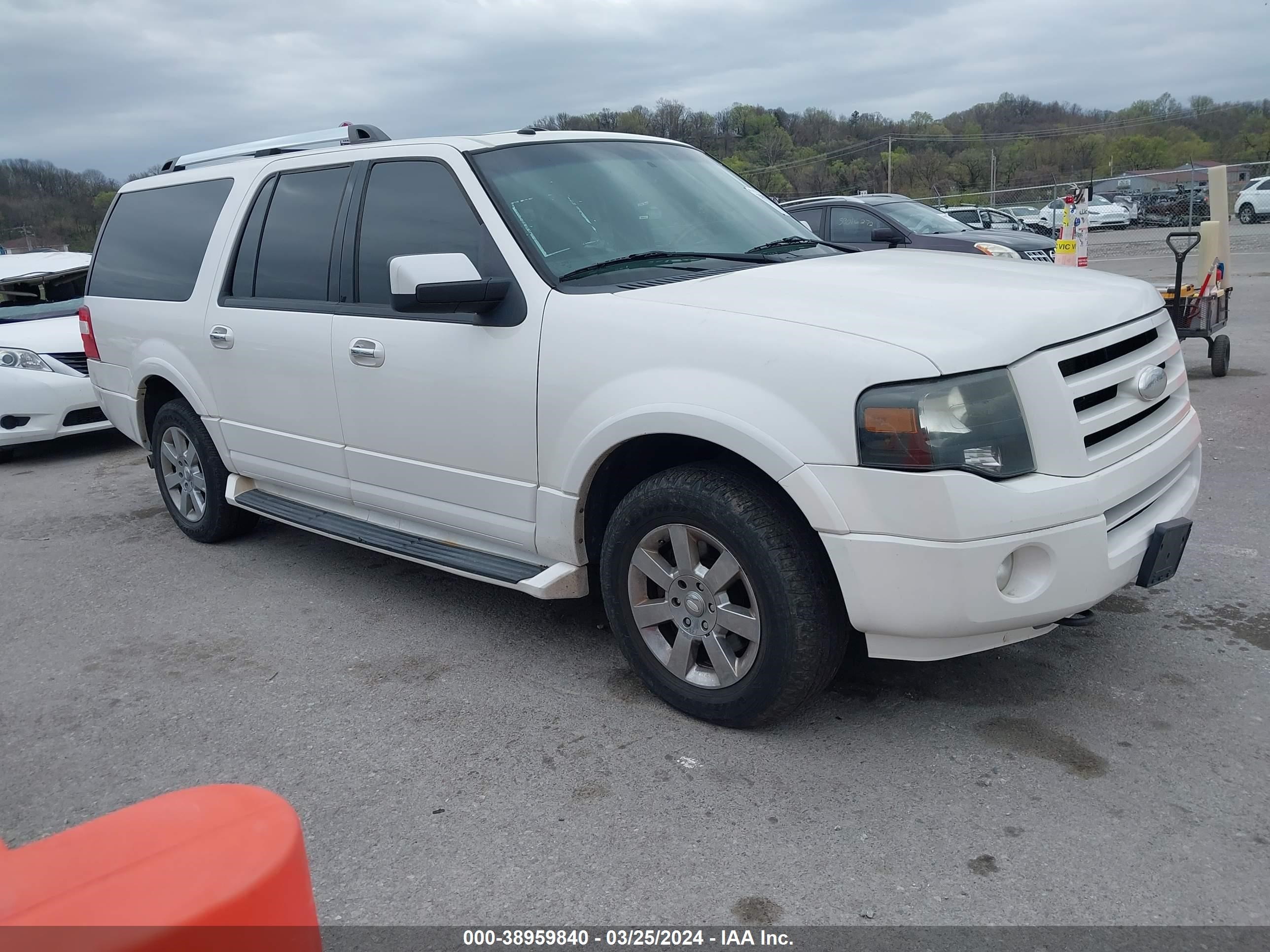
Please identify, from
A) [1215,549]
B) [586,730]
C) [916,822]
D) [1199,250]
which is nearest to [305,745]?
[586,730]

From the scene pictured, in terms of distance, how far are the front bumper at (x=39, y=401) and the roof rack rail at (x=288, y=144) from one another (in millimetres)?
3161

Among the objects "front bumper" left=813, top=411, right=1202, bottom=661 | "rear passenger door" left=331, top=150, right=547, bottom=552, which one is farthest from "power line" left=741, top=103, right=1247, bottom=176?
"front bumper" left=813, top=411, right=1202, bottom=661

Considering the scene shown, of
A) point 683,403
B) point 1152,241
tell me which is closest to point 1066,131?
point 1152,241

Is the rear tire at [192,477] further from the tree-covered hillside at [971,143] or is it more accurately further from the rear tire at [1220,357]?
the tree-covered hillside at [971,143]

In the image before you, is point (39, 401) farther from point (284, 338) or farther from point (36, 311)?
point (284, 338)

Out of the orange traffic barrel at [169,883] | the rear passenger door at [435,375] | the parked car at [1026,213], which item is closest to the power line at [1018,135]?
the parked car at [1026,213]

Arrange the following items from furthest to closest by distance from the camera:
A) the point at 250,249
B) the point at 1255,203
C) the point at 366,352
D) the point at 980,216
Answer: the point at 1255,203
the point at 980,216
the point at 250,249
the point at 366,352

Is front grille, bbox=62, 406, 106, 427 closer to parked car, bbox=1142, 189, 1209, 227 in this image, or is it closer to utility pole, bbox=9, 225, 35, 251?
utility pole, bbox=9, 225, 35, 251

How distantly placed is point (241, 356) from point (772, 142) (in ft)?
244

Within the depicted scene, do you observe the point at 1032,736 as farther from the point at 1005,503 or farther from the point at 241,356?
the point at 241,356

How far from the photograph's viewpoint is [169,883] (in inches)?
47.6

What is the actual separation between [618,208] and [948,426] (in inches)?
67.8

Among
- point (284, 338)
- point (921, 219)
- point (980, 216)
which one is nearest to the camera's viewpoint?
point (284, 338)

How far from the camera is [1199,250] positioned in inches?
343
